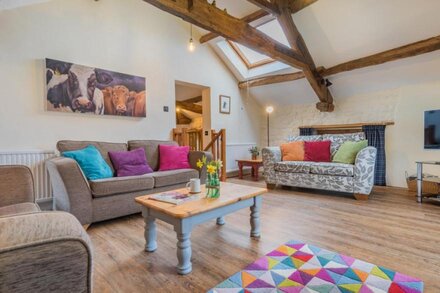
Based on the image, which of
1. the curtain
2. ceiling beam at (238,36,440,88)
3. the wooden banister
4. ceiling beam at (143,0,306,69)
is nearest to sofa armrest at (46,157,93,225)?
ceiling beam at (143,0,306,69)

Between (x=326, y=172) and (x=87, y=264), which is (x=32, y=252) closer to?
(x=87, y=264)

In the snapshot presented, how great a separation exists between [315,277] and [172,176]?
6.73ft

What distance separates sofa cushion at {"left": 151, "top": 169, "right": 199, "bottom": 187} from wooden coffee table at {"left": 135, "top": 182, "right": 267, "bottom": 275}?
1001 millimetres

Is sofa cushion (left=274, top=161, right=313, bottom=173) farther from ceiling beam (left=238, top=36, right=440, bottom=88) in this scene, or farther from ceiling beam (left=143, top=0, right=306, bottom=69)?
ceiling beam (left=238, top=36, right=440, bottom=88)

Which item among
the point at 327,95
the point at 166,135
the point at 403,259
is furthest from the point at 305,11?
the point at 403,259

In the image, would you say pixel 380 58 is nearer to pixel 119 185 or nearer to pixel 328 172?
pixel 328 172

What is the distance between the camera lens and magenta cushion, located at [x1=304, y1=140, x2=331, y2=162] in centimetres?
403

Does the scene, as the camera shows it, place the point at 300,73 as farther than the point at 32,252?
Yes

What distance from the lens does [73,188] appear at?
2.29 metres

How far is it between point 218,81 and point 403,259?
439 cm

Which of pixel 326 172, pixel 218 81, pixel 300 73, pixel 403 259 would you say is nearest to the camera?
pixel 403 259

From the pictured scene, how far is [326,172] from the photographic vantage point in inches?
142

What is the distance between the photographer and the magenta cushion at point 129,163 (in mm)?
3002

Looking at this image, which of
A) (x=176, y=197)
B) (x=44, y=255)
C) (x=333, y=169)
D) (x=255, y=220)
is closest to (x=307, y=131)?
(x=333, y=169)
